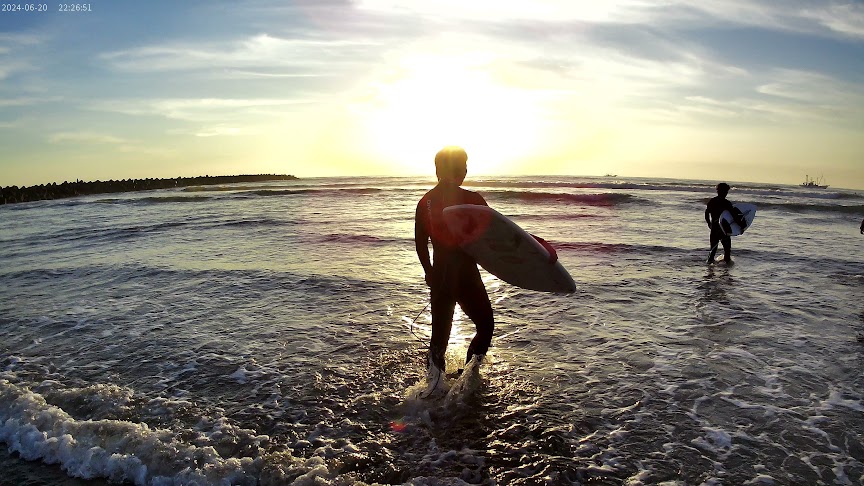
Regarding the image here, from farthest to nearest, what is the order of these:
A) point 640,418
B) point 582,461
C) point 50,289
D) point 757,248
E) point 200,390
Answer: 1. point 757,248
2. point 50,289
3. point 200,390
4. point 640,418
5. point 582,461

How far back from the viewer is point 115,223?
78.2ft

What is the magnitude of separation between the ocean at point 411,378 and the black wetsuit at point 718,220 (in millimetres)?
791

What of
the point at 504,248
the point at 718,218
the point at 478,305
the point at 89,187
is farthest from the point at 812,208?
the point at 89,187

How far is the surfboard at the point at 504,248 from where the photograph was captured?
16.2 feet

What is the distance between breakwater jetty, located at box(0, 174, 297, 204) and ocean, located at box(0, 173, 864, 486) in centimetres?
4460

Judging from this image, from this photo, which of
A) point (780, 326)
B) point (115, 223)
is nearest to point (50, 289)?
point (780, 326)

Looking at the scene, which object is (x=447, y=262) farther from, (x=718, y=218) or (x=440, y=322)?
(x=718, y=218)

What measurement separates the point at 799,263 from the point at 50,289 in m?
17.6

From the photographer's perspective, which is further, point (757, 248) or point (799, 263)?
point (757, 248)

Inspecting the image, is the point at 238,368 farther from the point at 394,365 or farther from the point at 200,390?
the point at 394,365

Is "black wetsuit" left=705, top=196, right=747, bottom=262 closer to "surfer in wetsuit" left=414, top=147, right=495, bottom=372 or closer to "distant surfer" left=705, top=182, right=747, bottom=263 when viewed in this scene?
"distant surfer" left=705, top=182, right=747, bottom=263

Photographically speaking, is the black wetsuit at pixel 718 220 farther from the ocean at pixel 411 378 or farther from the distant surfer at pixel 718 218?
the ocean at pixel 411 378

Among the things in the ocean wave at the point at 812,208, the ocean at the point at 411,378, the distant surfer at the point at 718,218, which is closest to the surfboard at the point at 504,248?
the ocean at the point at 411,378

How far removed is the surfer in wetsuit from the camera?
495cm
